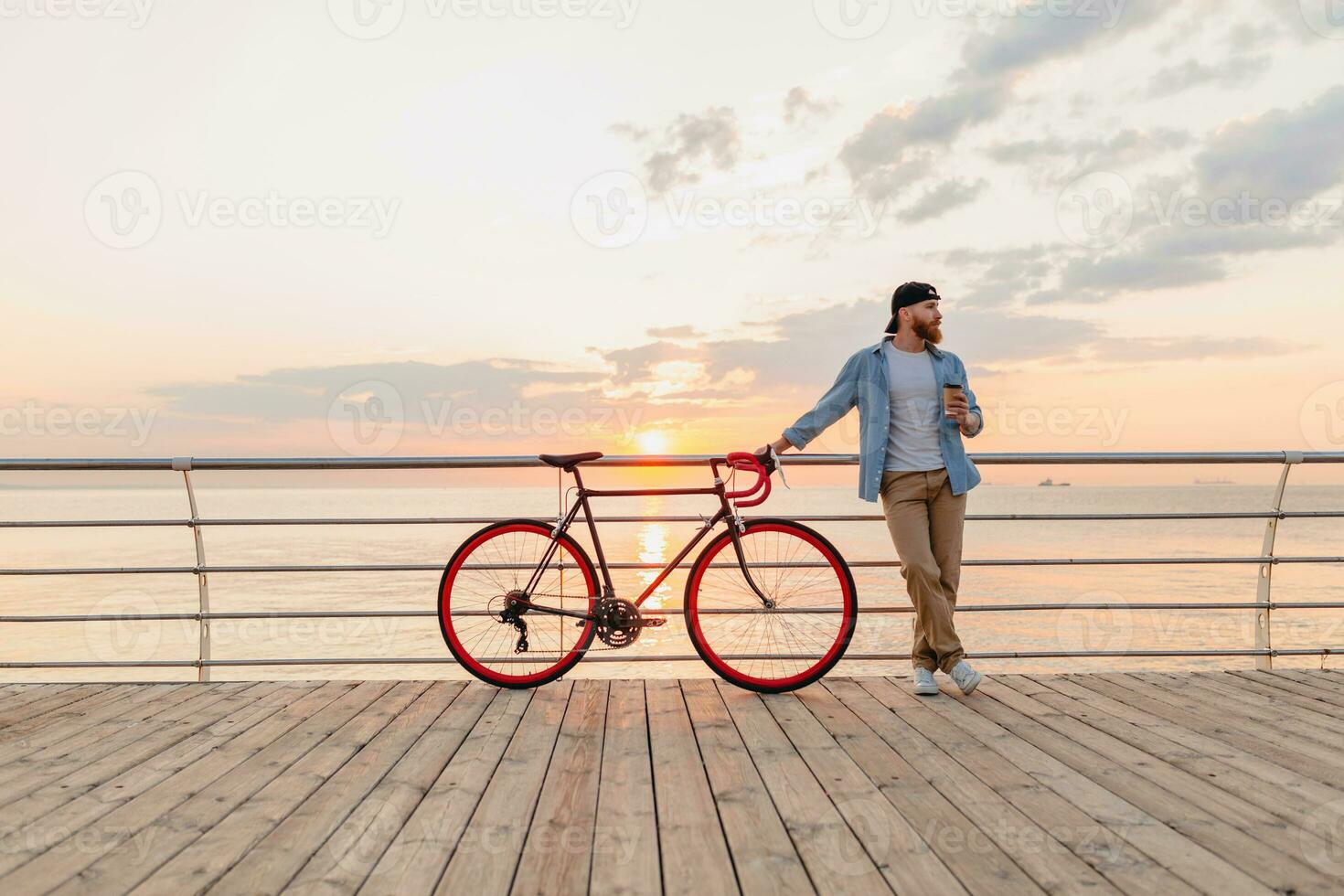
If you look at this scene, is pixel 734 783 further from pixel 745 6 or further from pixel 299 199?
pixel 745 6

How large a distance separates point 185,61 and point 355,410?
5.42 metres

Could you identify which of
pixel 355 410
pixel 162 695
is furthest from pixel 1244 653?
pixel 162 695

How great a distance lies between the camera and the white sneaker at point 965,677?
3531mm

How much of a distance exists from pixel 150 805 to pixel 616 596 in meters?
1.80

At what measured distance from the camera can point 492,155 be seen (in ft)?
26.3

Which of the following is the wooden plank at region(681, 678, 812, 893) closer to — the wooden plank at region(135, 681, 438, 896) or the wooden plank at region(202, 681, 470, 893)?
the wooden plank at region(202, 681, 470, 893)

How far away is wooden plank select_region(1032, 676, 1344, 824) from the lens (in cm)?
235

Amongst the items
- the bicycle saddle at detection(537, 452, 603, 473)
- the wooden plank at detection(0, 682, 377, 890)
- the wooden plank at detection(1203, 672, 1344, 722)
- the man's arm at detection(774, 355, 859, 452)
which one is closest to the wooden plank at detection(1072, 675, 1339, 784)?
the wooden plank at detection(1203, 672, 1344, 722)

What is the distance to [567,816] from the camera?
2188mm
